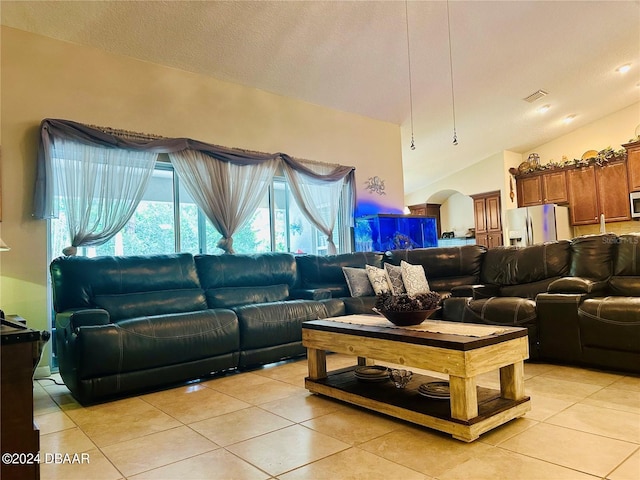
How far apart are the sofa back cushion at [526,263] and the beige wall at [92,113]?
8.54ft

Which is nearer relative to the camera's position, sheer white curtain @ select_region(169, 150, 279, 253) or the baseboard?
the baseboard

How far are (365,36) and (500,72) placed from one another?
6.95ft

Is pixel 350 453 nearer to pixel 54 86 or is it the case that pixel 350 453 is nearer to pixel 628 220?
pixel 54 86

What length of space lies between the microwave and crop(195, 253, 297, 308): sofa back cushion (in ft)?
19.1

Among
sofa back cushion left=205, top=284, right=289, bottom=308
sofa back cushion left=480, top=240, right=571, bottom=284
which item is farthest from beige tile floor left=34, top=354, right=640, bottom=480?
sofa back cushion left=480, top=240, right=571, bottom=284

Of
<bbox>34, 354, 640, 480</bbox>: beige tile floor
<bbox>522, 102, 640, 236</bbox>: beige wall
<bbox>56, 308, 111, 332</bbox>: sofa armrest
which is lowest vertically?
<bbox>34, 354, 640, 480</bbox>: beige tile floor

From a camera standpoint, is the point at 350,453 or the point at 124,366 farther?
the point at 124,366

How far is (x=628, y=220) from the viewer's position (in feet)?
23.4

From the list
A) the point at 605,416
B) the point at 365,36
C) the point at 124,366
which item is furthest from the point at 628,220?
the point at 124,366

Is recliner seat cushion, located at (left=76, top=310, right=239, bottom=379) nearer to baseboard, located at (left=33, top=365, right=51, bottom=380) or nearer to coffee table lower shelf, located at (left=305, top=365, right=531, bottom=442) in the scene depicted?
coffee table lower shelf, located at (left=305, top=365, right=531, bottom=442)

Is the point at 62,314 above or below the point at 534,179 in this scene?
below

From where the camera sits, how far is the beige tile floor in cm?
174

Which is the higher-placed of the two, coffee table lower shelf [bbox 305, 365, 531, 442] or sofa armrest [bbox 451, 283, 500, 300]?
sofa armrest [bbox 451, 283, 500, 300]

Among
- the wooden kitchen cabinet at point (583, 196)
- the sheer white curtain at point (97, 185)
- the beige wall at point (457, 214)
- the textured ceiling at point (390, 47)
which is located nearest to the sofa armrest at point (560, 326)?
the textured ceiling at point (390, 47)
